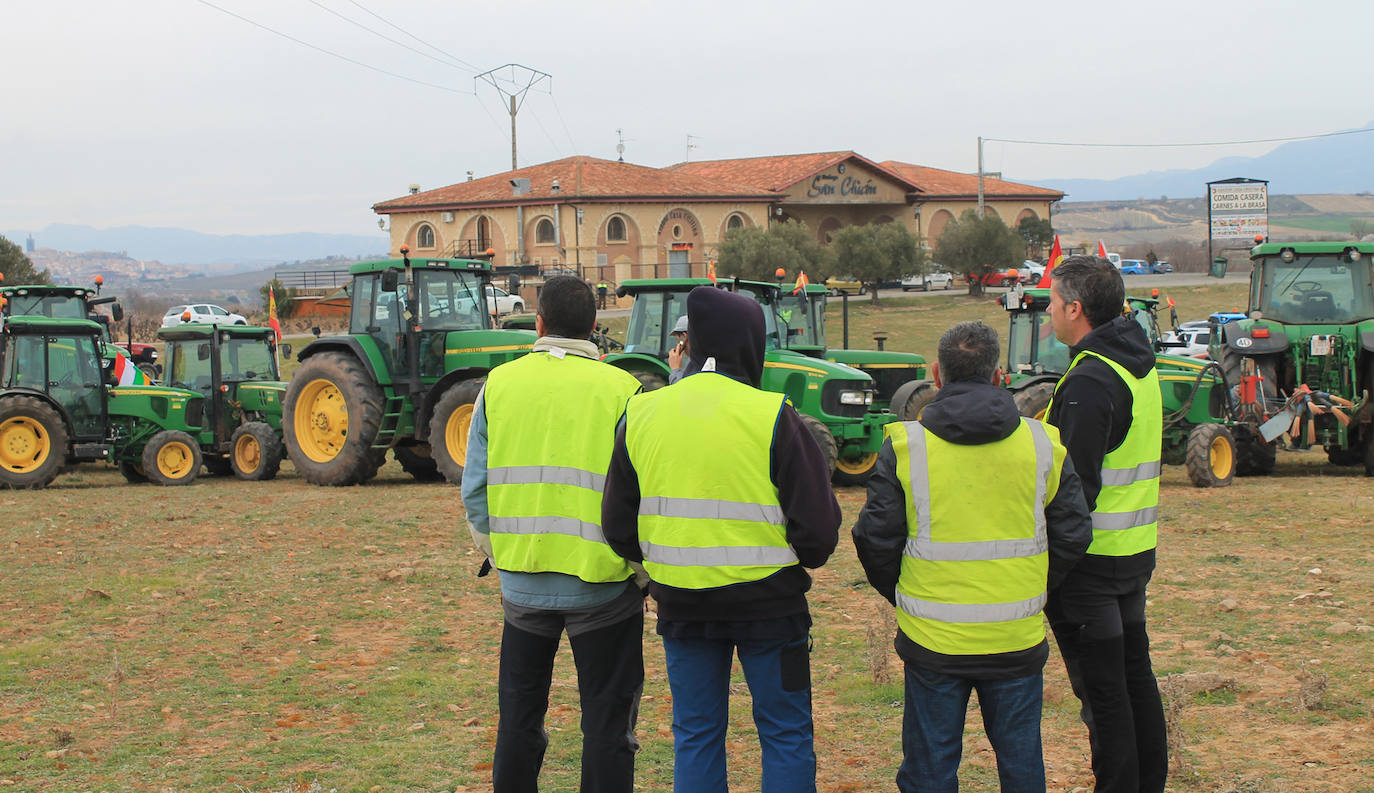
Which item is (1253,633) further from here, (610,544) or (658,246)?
(658,246)

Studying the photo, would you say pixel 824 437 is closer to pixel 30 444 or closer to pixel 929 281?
pixel 30 444

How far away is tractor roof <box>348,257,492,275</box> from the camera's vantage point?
48.0 ft

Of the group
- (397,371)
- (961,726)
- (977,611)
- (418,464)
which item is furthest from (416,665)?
(418,464)

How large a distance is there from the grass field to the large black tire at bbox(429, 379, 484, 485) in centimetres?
236

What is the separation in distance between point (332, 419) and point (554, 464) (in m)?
11.4

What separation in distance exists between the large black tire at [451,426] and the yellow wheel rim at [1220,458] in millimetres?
7698

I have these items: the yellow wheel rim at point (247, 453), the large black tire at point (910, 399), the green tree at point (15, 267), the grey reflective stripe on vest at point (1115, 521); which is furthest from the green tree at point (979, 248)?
the grey reflective stripe on vest at point (1115, 521)

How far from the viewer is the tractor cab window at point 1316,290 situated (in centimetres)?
1437

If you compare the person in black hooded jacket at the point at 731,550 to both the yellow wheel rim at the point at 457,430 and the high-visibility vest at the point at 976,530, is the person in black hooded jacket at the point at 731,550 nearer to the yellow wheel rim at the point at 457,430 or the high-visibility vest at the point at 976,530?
the high-visibility vest at the point at 976,530

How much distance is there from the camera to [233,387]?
17.3 meters

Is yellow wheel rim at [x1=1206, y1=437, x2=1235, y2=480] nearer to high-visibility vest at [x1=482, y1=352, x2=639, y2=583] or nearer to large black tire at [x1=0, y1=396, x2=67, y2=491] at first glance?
high-visibility vest at [x1=482, y1=352, x2=639, y2=583]

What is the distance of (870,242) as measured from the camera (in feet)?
147

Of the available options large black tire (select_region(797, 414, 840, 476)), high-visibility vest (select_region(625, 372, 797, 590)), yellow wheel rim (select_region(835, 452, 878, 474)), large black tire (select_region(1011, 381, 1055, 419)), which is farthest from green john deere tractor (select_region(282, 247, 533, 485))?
high-visibility vest (select_region(625, 372, 797, 590))

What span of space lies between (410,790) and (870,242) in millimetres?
40991
